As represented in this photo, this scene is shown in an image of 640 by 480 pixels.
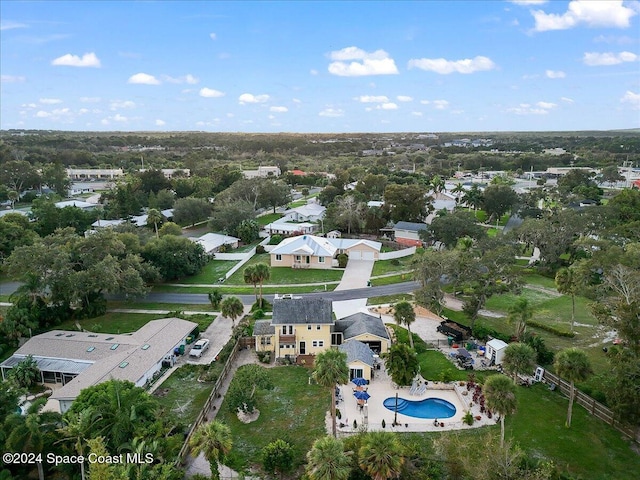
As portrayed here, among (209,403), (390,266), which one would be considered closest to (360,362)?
(209,403)

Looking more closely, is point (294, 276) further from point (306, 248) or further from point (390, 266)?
point (390, 266)

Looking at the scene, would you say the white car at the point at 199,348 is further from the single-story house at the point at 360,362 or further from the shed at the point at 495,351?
the shed at the point at 495,351

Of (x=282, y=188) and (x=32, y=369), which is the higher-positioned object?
(x=282, y=188)

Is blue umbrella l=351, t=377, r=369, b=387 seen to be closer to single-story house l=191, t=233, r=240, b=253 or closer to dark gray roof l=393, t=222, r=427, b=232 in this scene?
single-story house l=191, t=233, r=240, b=253

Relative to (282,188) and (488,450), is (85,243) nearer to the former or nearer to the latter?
(488,450)

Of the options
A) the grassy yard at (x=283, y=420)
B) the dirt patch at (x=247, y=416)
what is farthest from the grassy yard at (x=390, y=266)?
the dirt patch at (x=247, y=416)

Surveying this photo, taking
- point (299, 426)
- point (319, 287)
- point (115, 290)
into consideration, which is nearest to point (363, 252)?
point (319, 287)
